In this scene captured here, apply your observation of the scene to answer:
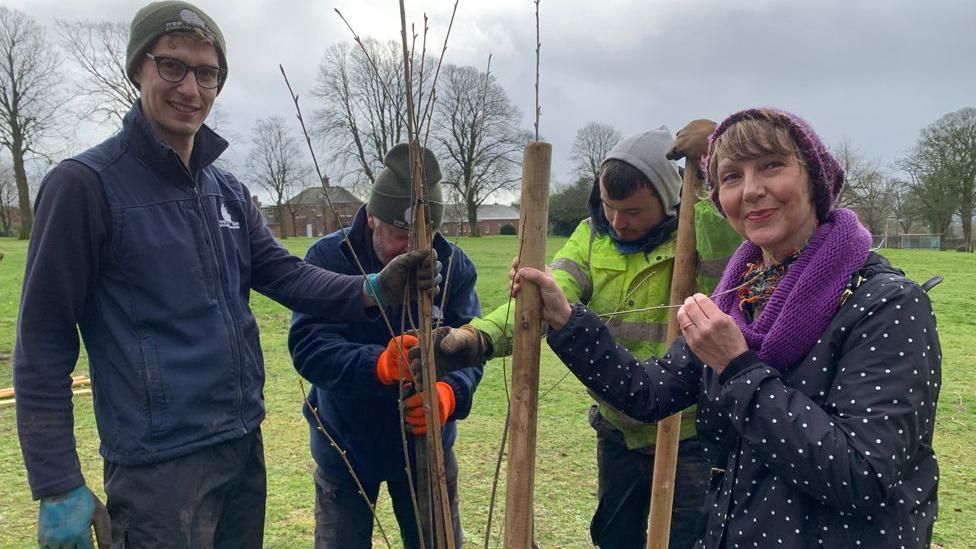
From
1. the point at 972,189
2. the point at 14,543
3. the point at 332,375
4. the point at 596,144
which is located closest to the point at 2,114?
the point at 596,144

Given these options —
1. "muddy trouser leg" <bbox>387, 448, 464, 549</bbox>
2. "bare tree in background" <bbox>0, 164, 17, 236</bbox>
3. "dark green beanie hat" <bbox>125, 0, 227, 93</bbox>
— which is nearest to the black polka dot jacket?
"muddy trouser leg" <bbox>387, 448, 464, 549</bbox>

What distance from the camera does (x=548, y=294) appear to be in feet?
5.89

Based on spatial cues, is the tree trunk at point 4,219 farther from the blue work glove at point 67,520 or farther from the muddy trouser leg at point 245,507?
the blue work glove at point 67,520

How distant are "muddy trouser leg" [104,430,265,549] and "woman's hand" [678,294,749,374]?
55.3 inches

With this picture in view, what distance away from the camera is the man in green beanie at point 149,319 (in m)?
1.71

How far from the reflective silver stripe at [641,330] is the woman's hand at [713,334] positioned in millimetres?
898

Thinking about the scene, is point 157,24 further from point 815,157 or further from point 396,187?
point 815,157

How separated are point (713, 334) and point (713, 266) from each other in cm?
88

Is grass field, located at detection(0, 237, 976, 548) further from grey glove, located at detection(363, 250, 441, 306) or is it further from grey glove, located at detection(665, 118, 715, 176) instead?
grey glove, located at detection(665, 118, 715, 176)

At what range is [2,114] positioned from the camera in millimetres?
31906

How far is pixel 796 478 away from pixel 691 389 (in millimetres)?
519

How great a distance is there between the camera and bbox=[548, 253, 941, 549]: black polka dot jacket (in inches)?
49.8

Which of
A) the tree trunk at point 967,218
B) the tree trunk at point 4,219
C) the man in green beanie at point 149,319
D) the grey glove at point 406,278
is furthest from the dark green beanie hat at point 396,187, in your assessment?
the tree trunk at point 4,219

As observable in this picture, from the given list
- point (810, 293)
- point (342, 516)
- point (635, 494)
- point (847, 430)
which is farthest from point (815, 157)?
point (342, 516)
